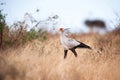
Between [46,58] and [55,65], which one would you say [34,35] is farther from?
[55,65]

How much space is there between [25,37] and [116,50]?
2.82 metres

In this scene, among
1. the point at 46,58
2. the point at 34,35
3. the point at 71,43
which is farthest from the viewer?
the point at 34,35

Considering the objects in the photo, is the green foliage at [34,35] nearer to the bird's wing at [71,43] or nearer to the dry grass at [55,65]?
the dry grass at [55,65]

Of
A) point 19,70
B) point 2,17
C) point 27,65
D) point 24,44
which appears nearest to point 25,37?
point 24,44

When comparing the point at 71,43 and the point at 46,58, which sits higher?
the point at 71,43

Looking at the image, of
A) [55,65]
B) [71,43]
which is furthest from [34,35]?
[55,65]

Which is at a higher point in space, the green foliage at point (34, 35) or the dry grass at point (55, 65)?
the green foliage at point (34, 35)

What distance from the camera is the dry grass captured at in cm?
444

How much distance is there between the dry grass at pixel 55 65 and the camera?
4.44m

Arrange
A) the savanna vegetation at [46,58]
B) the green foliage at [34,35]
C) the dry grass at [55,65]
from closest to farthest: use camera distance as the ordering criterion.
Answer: the dry grass at [55,65], the savanna vegetation at [46,58], the green foliage at [34,35]

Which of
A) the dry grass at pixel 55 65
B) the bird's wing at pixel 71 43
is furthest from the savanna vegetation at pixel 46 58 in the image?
the bird's wing at pixel 71 43

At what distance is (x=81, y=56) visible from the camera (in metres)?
8.13

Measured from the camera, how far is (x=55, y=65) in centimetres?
583

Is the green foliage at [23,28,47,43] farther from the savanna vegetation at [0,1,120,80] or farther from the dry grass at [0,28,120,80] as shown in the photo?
the dry grass at [0,28,120,80]
